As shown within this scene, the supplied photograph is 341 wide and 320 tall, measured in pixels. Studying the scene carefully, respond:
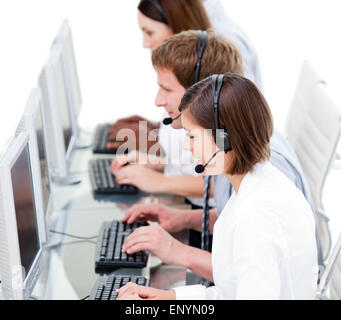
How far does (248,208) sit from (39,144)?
783 millimetres

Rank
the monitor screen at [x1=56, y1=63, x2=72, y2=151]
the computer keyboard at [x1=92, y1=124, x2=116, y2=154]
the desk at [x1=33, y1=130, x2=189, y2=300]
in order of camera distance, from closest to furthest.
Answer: the desk at [x1=33, y1=130, x2=189, y2=300]
the monitor screen at [x1=56, y1=63, x2=72, y2=151]
the computer keyboard at [x1=92, y1=124, x2=116, y2=154]

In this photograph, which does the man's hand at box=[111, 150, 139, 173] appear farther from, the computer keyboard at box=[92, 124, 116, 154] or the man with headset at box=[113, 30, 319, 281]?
the man with headset at box=[113, 30, 319, 281]

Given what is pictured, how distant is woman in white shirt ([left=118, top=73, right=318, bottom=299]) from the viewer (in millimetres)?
1365

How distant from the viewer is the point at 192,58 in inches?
75.7

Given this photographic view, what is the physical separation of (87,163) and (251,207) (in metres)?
1.45

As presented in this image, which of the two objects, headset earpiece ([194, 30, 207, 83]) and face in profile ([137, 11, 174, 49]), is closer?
headset earpiece ([194, 30, 207, 83])

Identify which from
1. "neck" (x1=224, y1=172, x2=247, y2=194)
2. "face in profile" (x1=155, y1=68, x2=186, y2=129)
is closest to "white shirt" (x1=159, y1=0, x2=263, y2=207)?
"face in profile" (x1=155, y1=68, x2=186, y2=129)

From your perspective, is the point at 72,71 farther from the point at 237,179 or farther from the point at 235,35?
the point at 237,179

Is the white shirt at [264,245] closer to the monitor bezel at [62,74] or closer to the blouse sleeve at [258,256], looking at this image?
the blouse sleeve at [258,256]

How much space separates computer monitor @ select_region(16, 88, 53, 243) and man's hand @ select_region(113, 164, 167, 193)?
1.63ft

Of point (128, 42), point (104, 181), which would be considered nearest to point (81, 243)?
point (104, 181)

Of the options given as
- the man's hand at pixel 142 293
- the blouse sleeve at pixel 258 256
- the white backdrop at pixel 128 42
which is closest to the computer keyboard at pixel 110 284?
the man's hand at pixel 142 293

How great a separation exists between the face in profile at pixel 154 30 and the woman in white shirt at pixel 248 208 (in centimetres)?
108
